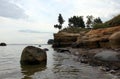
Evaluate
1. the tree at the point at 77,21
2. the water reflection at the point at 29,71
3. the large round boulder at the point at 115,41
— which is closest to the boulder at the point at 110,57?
the water reflection at the point at 29,71

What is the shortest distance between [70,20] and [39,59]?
11004 centimetres

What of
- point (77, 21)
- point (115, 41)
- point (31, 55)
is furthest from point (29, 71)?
point (77, 21)

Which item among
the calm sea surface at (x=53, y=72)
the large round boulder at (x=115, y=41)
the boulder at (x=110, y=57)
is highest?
the large round boulder at (x=115, y=41)

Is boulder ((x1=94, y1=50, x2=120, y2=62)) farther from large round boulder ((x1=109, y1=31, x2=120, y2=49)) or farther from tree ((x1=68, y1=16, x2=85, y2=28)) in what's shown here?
tree ((x1=68, y1=16, x2=85, y2=28))

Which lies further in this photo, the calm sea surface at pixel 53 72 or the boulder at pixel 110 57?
the boulder at pixel 110 57

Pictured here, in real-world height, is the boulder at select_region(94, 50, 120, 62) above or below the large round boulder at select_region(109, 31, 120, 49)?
below

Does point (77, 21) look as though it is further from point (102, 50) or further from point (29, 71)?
point (29, 71)

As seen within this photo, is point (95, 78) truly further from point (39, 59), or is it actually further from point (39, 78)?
point (39, 59)

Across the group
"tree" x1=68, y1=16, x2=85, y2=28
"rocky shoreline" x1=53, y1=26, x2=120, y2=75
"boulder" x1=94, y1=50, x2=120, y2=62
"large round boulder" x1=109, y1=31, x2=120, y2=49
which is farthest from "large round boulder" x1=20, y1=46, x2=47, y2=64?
"tree" x1=68, y1=16, x2=85, y2=28

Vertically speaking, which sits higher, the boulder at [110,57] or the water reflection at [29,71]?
the boulder at [110,57]

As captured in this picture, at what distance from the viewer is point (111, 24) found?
1917 inches

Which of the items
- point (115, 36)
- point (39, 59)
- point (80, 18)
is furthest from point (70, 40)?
point (80, 18)

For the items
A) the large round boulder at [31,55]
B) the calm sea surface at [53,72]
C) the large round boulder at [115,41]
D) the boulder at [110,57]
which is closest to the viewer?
the calm sea surface at [53,72]

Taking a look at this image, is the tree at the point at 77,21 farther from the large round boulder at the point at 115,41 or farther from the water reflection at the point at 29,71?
the water reflection at the point at 29,71
